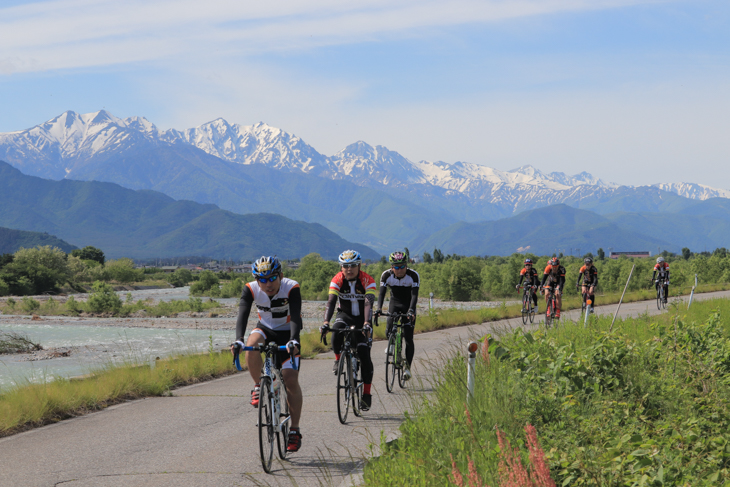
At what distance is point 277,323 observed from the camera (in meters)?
6.84

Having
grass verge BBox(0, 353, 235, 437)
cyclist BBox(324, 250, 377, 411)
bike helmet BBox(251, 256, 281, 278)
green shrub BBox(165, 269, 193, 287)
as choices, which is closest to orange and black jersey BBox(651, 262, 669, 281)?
grass verge BBox(0, 353, 235, 437)

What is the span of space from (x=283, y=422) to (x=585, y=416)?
3.20 metres

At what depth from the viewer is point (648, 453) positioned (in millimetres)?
4738

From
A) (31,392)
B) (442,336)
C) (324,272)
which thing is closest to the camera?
(31,392)

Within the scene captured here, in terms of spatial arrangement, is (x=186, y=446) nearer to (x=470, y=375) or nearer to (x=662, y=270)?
(x=470, y=375)

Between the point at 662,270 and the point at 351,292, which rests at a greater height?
the point at 662,270

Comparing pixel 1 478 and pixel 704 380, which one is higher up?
pixel 704 380

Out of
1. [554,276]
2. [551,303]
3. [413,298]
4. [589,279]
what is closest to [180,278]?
[589,279]

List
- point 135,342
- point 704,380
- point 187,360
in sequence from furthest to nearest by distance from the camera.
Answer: point 135,342
point 187,360
point 704,380

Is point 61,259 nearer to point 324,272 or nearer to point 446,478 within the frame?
point 324,272

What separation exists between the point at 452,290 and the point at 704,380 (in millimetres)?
55164

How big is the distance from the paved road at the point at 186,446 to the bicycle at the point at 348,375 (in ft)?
0.76

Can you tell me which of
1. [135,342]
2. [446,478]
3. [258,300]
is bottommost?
[135,342]

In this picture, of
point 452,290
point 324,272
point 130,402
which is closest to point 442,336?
point 130,402
